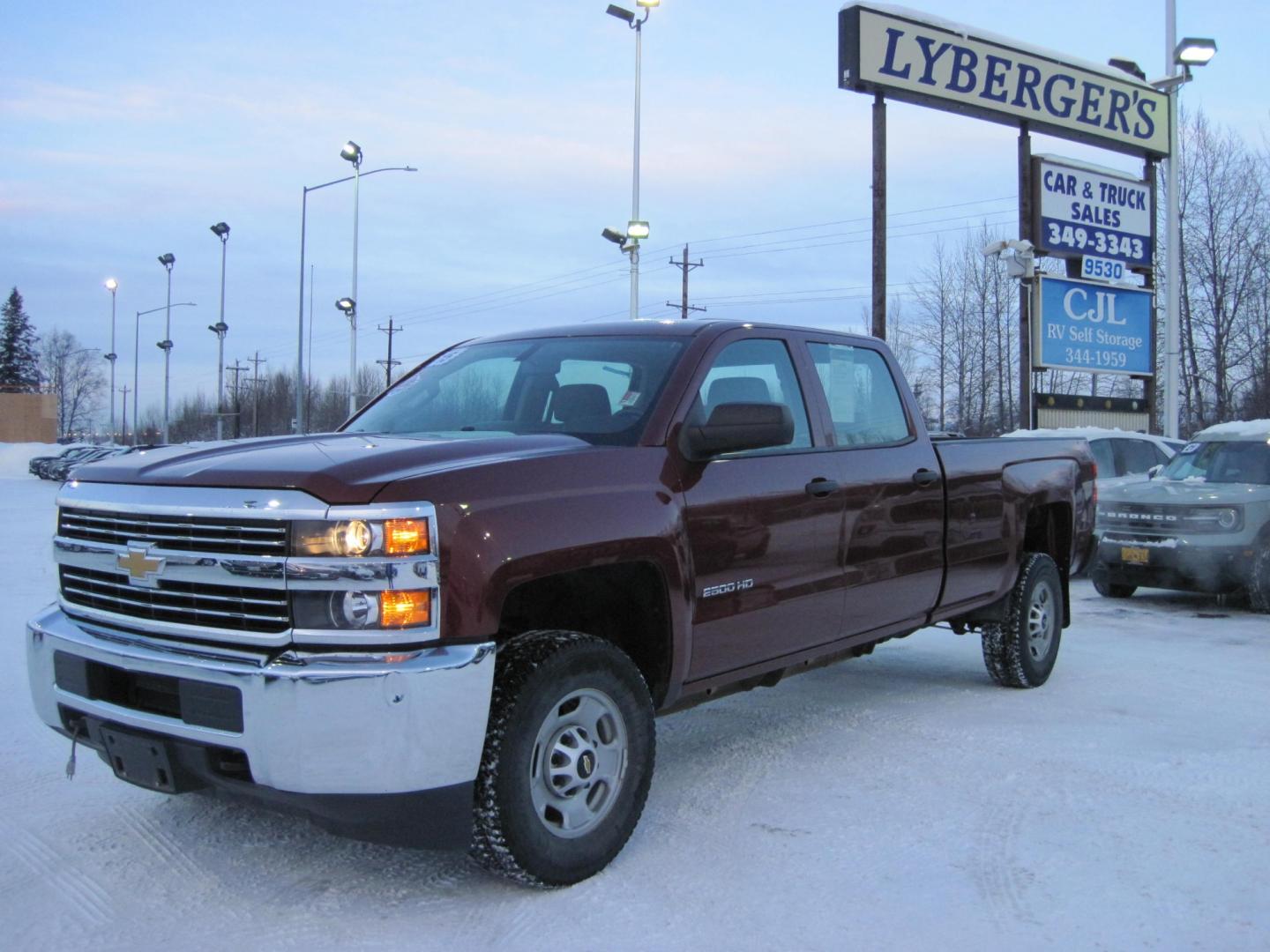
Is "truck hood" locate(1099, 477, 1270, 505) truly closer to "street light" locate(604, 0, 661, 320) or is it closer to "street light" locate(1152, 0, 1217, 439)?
"street light" locate(1152, 0, 1217, 439)

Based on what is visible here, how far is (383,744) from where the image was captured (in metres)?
3.10

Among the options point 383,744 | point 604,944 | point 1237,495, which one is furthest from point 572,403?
point 1237,495

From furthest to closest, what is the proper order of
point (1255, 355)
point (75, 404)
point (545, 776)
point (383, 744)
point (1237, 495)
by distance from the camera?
point (75, 404) → point (1255, 355) → point (1237, 495) → point (545, 776) → point (383, 744)

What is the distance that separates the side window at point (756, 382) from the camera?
14.8 ft

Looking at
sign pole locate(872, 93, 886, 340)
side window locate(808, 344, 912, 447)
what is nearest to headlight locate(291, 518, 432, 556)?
side window locate(808, 344, 912, 447)

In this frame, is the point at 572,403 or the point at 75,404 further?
the point at 75,404

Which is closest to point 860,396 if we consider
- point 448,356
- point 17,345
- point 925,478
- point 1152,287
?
point 925,478

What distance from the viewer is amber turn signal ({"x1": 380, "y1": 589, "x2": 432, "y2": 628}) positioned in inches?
125

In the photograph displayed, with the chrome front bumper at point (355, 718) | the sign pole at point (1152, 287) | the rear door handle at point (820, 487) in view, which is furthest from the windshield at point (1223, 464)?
the sign pole at point (1152, 287)

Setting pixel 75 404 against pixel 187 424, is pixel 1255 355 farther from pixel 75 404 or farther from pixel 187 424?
pixel 75 404

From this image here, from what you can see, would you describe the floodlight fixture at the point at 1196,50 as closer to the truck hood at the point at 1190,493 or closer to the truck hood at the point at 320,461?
the truck hood at the point at 1190,493

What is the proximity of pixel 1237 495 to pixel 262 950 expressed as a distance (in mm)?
9472

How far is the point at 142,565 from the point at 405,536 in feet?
3.00

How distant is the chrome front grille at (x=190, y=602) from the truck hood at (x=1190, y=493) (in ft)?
30.2
